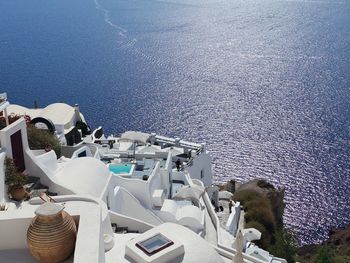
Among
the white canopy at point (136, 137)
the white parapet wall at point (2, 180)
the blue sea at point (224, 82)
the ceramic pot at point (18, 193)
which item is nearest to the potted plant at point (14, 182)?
the ceramic pot at point (18, 193)

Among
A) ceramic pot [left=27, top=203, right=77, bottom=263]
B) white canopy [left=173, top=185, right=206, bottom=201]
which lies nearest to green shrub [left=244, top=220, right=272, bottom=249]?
white canopy [left=173, top=185, right=206, bottom=201]

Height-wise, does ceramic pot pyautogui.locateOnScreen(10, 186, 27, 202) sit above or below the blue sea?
above

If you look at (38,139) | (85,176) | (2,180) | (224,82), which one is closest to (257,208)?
(38,139)

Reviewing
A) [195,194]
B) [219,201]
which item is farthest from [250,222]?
[195,194]

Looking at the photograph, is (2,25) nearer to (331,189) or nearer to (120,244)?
(331,189)

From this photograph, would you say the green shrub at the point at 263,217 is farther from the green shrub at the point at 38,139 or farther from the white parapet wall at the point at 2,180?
the white parapet wall at the point at 2,180

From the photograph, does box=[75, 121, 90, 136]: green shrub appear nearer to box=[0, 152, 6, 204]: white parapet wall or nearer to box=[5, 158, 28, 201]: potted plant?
box=[5, 158, 28, 201]: potted plant
